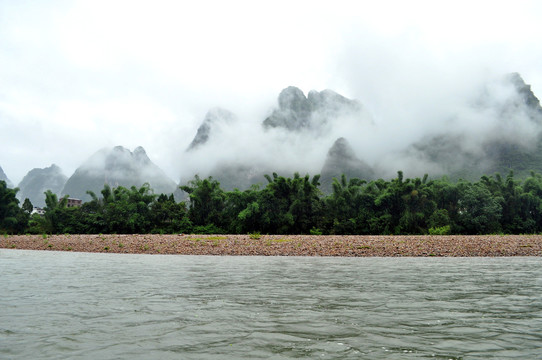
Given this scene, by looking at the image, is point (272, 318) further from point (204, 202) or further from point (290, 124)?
point (290, 124)

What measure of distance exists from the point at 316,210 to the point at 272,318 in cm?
3884

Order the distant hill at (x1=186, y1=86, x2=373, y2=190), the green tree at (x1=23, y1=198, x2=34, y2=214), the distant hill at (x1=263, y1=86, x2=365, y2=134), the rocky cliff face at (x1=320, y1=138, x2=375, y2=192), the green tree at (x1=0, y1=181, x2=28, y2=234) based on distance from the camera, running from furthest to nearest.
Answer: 1. the distant hill at (x1=263, y1=86, x2=365, y2=134)
2. the distant hill at (x1=186, y1=86, x2=373, y2=190)
3. the rocky cliff face at (x1=320, y1=138, x2=375, y2=192)
4. the green tree at (x1=23, y1=198, x2=34, y2=214)
5. the green tree at (x1=0, y1=181, x2=28, y2=234)

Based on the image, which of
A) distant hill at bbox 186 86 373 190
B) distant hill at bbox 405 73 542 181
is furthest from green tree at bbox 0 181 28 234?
distant hill at bbox 186 86 373 190

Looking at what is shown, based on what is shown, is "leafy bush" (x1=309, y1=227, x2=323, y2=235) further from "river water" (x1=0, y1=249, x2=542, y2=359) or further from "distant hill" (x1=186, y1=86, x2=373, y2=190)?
"distant hill" (x1=186, y1=86, x2=373, y2=190)

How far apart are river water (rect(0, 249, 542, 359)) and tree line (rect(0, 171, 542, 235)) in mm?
31696

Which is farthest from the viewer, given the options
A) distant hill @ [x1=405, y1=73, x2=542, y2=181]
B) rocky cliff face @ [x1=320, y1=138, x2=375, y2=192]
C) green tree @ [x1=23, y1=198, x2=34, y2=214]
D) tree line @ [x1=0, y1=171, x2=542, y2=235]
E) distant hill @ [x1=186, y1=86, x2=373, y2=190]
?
distant hill @ [x1=186, y1=86, x2=373, y2=190]

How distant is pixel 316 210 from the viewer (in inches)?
1770

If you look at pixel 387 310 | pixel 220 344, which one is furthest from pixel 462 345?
pixel 220 344

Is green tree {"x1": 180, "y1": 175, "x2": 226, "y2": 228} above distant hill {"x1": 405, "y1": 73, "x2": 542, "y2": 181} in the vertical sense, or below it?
below

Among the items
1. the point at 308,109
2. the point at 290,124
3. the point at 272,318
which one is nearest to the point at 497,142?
the point at 290,124

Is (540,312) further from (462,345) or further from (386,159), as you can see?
(386,159)

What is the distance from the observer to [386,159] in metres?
116

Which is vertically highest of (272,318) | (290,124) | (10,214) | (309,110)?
(309,110)

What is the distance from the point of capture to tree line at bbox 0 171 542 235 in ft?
137
